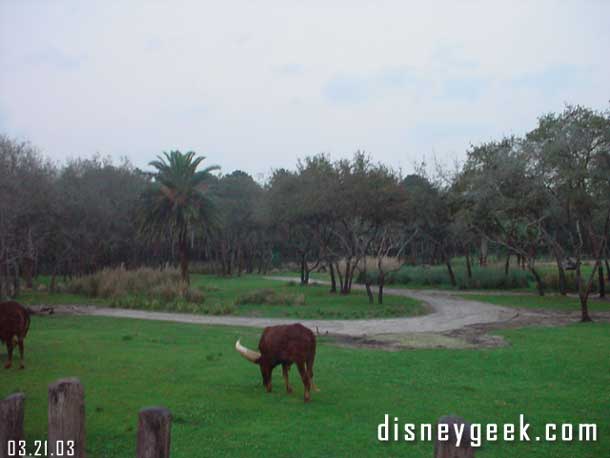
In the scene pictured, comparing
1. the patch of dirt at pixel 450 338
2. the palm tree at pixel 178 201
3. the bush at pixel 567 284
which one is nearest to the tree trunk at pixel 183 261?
the palm tree at pixel 178 201

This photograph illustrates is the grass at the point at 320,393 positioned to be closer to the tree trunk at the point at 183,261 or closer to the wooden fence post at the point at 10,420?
the wooden fence post at the point at 10,420

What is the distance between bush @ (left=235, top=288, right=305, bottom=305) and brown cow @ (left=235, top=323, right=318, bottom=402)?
19654mm

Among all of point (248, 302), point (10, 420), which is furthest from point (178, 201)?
point (10, 420)

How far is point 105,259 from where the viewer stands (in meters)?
55.7

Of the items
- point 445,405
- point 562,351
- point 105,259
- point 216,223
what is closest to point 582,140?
point 562,351

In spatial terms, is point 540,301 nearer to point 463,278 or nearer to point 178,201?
point 463,278

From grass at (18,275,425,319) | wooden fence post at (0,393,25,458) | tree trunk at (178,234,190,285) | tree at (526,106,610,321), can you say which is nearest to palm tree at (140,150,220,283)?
tree trunk at (178,234,190,285)

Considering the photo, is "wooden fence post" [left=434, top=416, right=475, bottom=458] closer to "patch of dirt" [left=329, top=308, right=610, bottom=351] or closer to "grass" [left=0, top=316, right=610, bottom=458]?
"grass" [left=0, top=316, right=610, bottom=458]

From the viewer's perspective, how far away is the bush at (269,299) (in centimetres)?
3073

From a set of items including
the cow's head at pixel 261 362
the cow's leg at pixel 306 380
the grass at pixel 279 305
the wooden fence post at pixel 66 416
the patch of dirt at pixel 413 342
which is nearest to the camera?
the wooden fence post at pixel 66 416

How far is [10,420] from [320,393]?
7.16 metres

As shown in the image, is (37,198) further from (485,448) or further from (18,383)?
(485,448)

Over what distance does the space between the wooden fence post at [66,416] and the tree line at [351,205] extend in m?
21.7

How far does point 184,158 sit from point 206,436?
33780 millimetres
